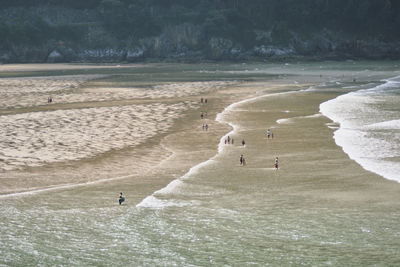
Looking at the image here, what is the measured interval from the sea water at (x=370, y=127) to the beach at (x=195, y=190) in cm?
24

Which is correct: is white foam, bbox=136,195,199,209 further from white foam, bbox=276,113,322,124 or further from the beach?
white foam, bbox=276,113,322,124

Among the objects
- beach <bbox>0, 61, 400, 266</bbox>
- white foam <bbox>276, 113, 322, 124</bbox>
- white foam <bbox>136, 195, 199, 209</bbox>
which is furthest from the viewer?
white foam <bbox>276, 113, 322, 124</bbox>

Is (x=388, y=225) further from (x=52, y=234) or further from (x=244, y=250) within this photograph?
(x=52, y=234)

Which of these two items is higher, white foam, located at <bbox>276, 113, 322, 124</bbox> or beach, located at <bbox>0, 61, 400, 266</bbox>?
white foam, located at <bbox>276, 113, 322, 124</bbox>

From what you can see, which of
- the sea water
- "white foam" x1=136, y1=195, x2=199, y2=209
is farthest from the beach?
the sea water

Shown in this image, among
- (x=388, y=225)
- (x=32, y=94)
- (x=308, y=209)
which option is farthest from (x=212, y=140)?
(x=32, y=94)

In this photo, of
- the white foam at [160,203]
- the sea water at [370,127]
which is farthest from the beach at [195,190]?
the sea water at [370,127]

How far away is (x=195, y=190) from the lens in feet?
88.2

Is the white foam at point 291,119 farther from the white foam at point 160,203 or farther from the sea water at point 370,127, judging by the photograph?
the white foam at point 160,203

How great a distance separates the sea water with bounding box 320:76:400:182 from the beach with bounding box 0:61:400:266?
0.24 m

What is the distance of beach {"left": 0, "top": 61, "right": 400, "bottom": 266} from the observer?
19.1m

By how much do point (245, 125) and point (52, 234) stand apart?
1146 inches

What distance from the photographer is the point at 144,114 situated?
53.8 meters

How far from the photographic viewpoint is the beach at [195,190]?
62.5 ft
